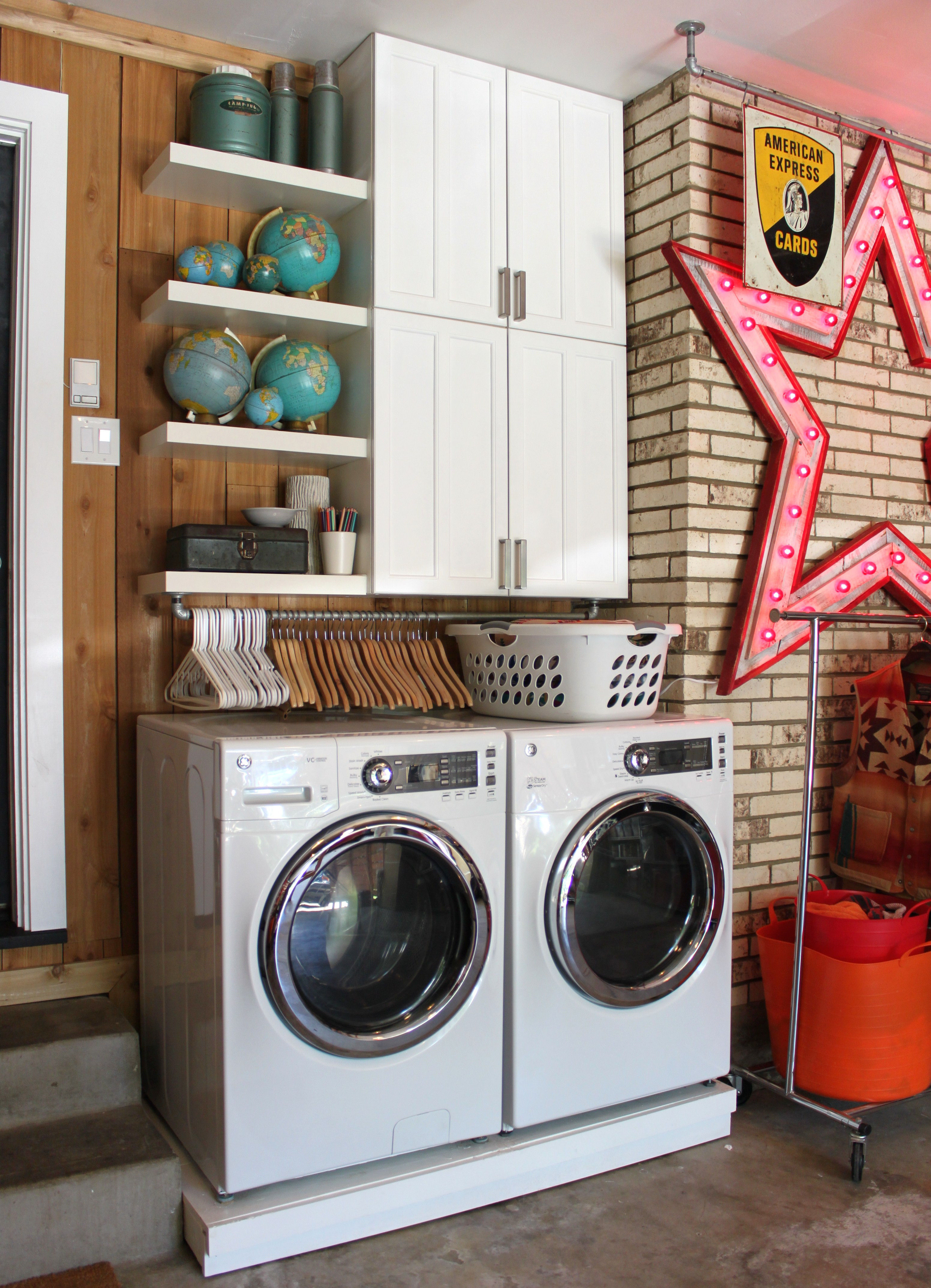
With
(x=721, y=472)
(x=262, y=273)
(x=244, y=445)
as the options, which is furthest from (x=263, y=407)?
(x=721, y=472)

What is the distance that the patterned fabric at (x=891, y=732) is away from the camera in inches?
111

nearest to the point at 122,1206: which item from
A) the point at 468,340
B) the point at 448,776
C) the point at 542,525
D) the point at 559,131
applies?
the point at 448,776

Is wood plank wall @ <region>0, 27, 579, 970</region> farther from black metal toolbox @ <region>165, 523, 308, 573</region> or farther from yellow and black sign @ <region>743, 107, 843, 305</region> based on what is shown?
yellow and black sign @ <region>743, 107, 843, 305</region>

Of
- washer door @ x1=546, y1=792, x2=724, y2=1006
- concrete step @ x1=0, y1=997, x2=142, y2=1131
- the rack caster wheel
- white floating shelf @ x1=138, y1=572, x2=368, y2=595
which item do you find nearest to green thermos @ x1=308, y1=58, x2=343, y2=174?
white floating shelf @ x1=138, y1=572, x2=368, y2=595

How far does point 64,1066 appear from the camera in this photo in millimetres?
2293

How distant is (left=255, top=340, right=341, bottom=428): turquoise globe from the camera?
8.73 ft

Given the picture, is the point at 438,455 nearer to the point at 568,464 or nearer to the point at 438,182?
the point at 568,464

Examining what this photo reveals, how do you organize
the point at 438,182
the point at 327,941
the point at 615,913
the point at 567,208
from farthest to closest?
the point at 567,208 < the point at 438,182 < the point at 615,913 < the point at 327,941

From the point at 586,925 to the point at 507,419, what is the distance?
137 centimetres

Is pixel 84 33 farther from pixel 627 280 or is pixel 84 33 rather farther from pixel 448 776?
pixel 448 776

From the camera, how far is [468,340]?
284cm

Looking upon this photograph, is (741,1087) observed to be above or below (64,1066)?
below

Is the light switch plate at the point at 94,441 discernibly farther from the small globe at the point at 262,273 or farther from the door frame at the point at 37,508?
the small globe at the point at 262,273

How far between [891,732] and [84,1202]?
7.49 feet
